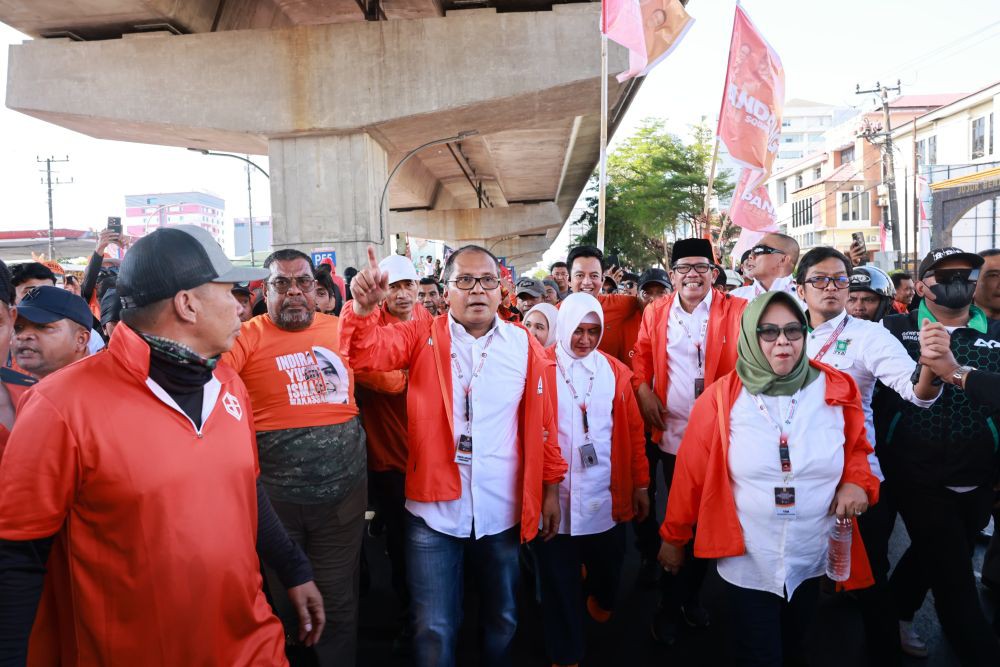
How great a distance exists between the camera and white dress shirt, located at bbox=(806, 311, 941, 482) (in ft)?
11.0

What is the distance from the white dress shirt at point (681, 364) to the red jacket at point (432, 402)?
4.62 ft

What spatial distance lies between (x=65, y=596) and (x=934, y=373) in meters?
3.26

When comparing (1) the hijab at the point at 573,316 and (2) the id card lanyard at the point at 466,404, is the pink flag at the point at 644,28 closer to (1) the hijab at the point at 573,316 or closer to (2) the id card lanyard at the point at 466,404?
(1) the hijab at the point at 573,316

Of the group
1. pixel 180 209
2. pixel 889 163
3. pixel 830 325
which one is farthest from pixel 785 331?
pixel 180 209

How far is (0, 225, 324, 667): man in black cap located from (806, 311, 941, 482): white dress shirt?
2.71m

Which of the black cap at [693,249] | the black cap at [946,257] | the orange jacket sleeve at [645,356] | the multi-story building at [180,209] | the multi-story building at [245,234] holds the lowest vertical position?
the orange jacket sleeve at [645,356]

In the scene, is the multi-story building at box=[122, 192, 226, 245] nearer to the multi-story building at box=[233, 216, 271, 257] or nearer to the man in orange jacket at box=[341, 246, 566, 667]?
the multi-story building at box=[233, 216, 271, 257]

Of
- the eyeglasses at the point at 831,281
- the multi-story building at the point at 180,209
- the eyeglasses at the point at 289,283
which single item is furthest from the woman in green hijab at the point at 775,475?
the multi-story building at the point at 180,209

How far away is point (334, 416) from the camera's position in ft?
11.3

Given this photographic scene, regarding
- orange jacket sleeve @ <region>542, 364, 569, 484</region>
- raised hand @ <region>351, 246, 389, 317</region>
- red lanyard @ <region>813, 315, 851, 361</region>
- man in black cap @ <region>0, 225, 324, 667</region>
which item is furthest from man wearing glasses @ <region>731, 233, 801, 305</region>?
man in black cap @ <region>0, 225, 324, 667</region>

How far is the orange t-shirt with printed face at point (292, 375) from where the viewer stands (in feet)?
10.9

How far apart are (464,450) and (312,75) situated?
1094 cm

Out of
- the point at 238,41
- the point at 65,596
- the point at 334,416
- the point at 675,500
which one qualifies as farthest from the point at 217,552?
the point at 238,41

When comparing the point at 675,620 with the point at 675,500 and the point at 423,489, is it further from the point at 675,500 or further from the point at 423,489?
the point at 423,489
